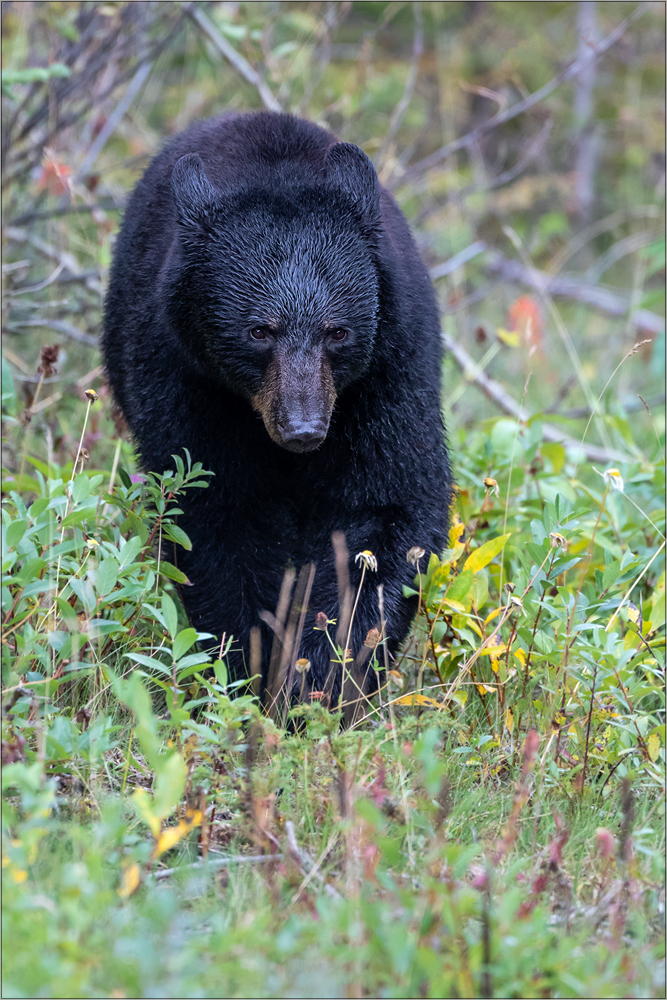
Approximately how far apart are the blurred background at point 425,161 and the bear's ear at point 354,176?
108 cm

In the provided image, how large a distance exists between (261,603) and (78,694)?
2.81ft

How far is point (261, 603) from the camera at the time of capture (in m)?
3.81

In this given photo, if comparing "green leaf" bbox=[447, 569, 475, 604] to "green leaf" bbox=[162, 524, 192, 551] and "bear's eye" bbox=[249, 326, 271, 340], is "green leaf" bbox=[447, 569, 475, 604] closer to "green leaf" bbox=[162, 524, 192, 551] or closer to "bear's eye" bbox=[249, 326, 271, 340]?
"green leaf" bbox=[162, 524, 192, 551]

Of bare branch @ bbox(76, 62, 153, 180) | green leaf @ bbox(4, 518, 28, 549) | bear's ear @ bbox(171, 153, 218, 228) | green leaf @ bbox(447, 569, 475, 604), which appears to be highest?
bare branch @ bbox(76, 62, 153, 180)

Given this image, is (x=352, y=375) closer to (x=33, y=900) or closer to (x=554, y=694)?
(x=554, y=694)

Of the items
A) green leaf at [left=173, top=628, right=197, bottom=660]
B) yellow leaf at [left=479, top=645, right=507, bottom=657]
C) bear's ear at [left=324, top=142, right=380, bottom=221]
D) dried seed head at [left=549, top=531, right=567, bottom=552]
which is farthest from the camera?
bear's ear at [left=324, top=142, right=380, bottom=221]

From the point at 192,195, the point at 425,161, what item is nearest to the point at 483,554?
the point at 192,195

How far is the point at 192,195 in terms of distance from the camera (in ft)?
11.1

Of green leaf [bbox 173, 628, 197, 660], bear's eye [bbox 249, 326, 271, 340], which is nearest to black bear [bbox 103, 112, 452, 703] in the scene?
bear's eye [bbox 249, 326, 271, 340]

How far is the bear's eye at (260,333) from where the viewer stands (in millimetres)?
3396

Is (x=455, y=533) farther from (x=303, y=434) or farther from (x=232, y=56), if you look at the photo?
(x=232, y=56)

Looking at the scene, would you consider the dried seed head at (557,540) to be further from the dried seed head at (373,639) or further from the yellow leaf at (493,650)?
the dried seed head at (373,639)

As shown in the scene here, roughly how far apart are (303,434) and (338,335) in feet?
1.49

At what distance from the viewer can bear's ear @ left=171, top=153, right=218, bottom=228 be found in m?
3.38
